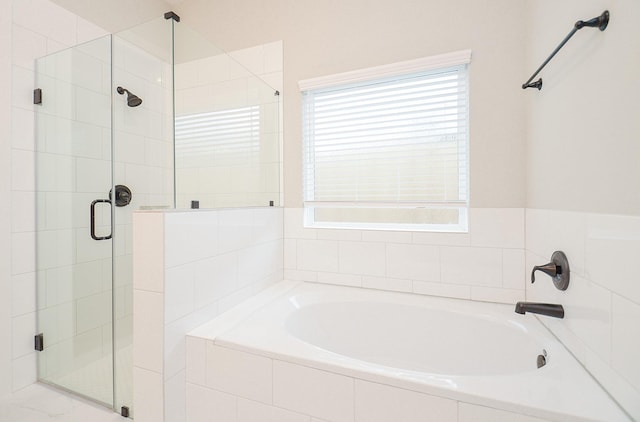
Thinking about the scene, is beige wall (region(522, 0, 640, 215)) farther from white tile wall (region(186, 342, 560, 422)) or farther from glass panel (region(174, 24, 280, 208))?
glass panel (region(174, 24, 280, 208))

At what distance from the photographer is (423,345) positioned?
1.62m

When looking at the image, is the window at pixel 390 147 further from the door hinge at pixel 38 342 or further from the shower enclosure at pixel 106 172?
the door hinge at pixel 38 342

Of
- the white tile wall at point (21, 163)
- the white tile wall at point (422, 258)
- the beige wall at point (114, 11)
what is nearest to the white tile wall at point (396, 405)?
the white tile wall at point (422, 258)

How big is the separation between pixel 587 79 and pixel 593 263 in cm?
64

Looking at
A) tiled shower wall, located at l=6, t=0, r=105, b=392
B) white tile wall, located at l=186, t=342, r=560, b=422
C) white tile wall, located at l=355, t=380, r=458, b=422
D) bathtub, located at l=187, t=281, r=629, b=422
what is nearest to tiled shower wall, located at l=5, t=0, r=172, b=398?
tiled shower wall, located at l=6, t=0, r=105, b=392

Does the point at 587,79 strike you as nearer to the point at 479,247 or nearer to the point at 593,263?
the point at 593,263

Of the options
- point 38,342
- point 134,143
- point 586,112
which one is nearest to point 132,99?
point 134,143

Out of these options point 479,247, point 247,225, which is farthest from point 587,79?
point 247,225

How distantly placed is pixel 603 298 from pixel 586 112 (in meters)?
0.64

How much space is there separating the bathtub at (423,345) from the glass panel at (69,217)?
0.97m

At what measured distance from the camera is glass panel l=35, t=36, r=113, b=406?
5.50 ft

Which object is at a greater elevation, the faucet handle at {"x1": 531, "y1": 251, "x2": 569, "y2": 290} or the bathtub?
the faucet handle at {"x1": 531, "y1": 251, "x2": 569, "y2": 290}

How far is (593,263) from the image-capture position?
3.16 ft

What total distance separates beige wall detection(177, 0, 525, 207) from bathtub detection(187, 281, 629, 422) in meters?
0.67
